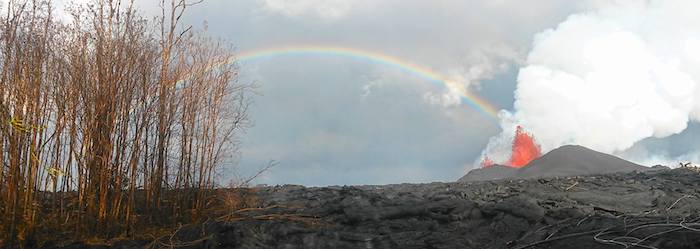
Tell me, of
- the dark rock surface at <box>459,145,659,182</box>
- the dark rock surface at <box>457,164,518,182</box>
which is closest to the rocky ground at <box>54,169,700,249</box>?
the dark rock surface at <box>459,145,659,182</box>

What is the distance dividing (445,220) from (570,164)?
14934mm

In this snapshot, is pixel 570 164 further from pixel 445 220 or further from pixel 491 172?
pixel 445 220

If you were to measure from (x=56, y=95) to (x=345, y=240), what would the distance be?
3.18m

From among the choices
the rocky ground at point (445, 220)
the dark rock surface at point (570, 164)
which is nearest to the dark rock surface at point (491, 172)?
the dark rock surface at point (570, 164)

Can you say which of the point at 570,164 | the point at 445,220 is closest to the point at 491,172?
the point at 570,164

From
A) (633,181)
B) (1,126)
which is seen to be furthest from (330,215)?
(633,181)

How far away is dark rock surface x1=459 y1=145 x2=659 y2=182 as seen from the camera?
18.8 meters

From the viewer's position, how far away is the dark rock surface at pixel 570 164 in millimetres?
18781

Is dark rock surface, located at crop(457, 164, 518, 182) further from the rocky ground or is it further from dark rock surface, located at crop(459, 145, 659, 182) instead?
the rocky ground

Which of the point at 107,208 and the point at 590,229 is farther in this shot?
the point at 107,208

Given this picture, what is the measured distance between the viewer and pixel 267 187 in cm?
792

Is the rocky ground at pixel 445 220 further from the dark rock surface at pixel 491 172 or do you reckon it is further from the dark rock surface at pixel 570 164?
the dark rock surface at pixel 491 172

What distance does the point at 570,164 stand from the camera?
64.0 ft

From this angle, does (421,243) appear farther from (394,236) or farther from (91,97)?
(91,97)
